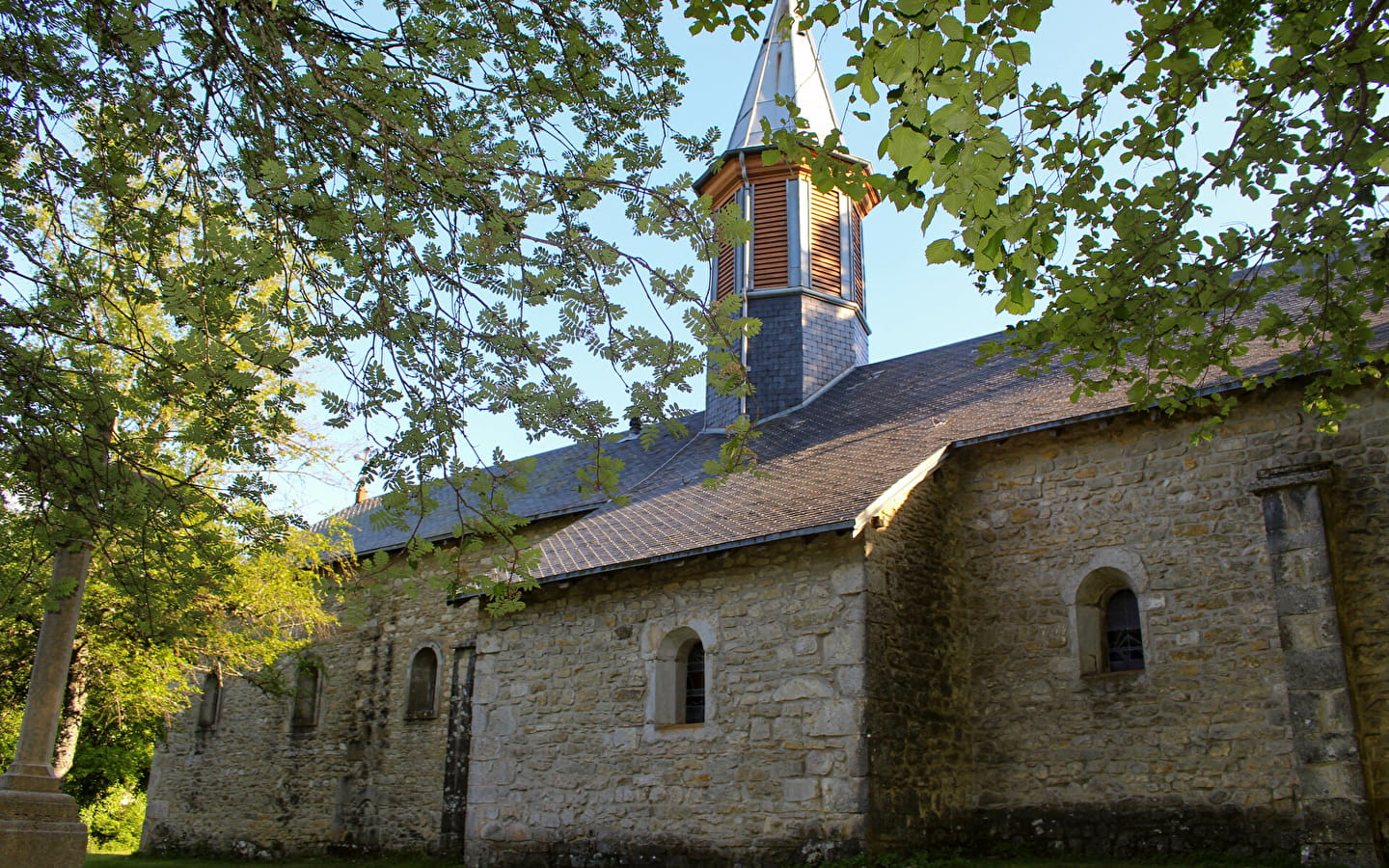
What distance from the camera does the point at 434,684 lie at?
17.4 m

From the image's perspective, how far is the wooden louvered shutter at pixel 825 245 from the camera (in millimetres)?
18125

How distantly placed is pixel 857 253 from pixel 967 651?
9.25 meters

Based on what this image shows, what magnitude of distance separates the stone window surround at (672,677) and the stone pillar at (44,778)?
528cm

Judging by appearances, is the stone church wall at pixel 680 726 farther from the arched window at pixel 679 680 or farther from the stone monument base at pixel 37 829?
the stone monument base at pixel 37 829

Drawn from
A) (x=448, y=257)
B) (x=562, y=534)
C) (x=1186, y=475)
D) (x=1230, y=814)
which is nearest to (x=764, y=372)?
(x=562, y=534)

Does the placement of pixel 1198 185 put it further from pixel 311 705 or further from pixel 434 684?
pixel 311 705

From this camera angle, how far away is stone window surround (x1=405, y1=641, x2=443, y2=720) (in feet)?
55.9

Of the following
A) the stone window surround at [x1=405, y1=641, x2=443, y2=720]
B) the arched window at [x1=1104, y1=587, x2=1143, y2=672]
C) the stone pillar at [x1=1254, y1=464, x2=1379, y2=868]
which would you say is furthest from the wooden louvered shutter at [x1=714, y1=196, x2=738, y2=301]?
the stone pillar at [x1=1254, y1=464, x2=1379, y2=868]

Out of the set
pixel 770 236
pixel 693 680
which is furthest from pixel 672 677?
pixel 770 236

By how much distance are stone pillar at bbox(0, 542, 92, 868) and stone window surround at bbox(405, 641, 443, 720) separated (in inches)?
335

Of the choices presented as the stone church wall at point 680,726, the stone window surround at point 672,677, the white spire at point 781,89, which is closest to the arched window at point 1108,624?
the stone church wall at point 680,726

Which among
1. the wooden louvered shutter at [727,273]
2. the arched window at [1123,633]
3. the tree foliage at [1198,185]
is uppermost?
the wooden louvered shutter at [727,273]

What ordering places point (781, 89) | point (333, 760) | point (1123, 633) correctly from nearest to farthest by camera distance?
point (1123, 633) → point (333, 760) → point (781, 89)

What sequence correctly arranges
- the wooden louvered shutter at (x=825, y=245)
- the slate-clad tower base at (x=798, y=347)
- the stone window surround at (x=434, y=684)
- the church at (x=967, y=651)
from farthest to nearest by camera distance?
the wooden louvered shutter at (x=825, y=245), the slate-clad tower base at (x=798, y=347), the stone window surround at (x=434, y=684), the church at (x=967, y=651)
